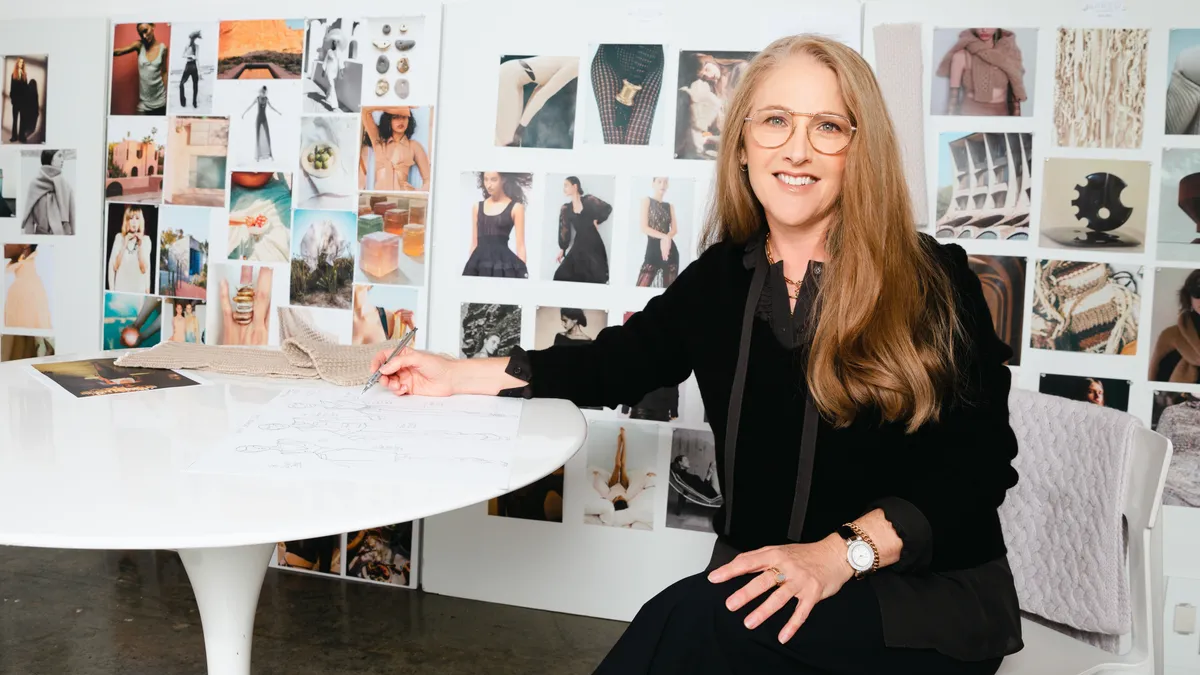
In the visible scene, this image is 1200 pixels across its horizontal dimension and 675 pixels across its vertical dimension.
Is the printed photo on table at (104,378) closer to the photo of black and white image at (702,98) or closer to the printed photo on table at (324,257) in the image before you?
the printed photo on table at (324,257)

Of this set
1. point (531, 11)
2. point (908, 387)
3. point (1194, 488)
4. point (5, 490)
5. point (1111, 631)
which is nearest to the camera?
point (5, 490)

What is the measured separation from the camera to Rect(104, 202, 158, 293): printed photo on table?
309cm

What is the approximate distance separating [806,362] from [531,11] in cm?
164

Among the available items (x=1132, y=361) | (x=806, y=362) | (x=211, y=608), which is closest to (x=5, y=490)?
(x=211, y=608)

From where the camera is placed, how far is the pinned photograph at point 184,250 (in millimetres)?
3045

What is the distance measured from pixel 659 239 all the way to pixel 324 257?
1052mm

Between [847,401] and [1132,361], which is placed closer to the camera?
[847,401]

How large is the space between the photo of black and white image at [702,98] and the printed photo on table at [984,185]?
0.60 m

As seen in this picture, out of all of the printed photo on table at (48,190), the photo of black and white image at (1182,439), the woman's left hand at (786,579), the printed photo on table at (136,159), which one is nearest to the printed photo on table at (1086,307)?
the photo of black and white image at (1182,439)

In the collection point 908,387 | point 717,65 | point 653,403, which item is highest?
point 717,65

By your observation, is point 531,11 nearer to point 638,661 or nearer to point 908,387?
point 908,387

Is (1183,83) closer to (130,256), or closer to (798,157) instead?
(798,157)

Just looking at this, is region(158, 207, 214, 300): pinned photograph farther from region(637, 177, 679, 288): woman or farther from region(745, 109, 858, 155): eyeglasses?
region(745, 109, 858, 155): eyeglasses

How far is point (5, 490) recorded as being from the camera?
3.58ft
